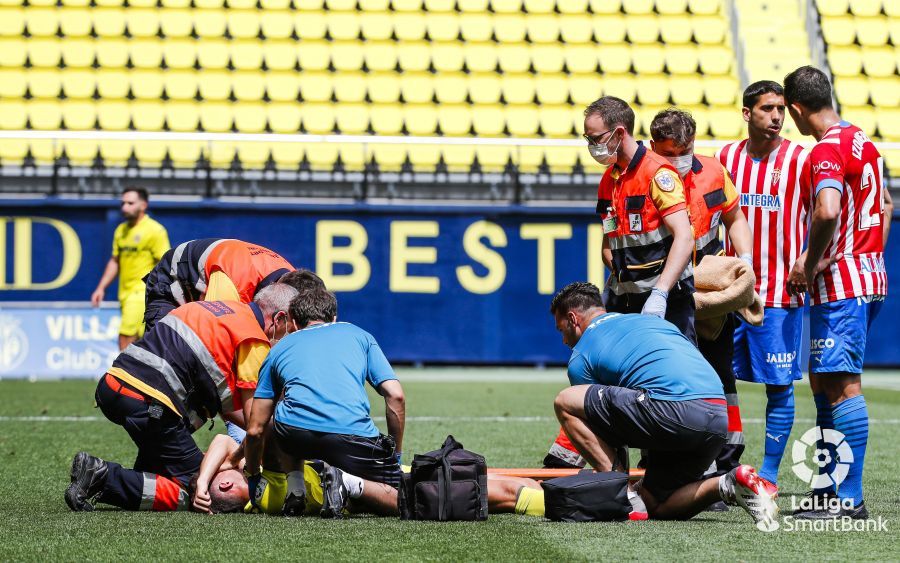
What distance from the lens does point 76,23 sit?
17.7 m

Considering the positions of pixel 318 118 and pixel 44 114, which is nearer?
pixel 44 114

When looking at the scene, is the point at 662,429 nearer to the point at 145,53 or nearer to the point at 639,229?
the point at 639,229

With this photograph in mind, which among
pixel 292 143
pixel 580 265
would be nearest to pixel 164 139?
pixel 292 143

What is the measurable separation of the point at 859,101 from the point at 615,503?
13572 mm

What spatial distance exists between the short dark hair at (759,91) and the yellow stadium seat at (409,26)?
38.9ft

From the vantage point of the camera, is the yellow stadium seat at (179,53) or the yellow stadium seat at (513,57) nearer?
the yellow stadium seat at (179,53)

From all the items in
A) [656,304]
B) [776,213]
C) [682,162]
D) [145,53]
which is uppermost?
[145,53]

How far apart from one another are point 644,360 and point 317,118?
1199cm

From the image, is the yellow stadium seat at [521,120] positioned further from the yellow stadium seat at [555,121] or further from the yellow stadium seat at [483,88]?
the yellow stadium seat at [483,88]

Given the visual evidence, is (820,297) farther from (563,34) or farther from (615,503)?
(563,34)

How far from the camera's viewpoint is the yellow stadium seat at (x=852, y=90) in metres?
17.5

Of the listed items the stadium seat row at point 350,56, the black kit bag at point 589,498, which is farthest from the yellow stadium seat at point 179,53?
the black kit bag at point 589,498

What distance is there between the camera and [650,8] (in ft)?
61.7

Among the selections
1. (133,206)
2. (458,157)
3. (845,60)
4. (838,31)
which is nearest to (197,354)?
(133,206)
